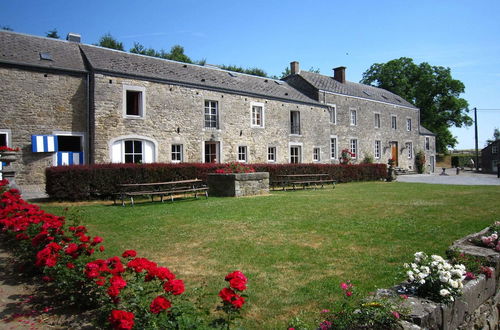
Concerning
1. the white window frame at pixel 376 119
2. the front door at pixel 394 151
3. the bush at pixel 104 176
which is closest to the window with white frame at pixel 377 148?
the white window frame at pixel 376 119

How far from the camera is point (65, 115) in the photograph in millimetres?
14875

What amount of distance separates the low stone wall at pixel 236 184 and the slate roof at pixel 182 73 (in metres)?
7.14

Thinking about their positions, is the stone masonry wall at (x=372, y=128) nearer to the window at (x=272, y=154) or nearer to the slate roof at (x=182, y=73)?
the slate roof at (x=182, y=73)

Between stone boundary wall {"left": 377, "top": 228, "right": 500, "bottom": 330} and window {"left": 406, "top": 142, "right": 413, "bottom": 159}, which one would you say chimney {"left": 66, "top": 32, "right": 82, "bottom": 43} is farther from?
window {"left": 406, "top": 142, "right": 413, "bottom": 159}

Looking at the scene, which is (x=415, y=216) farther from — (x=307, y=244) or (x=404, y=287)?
(x=404, y=287)

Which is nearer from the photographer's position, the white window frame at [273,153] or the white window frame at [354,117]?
the white window frame at [273,153]

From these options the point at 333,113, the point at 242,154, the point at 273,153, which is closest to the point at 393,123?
the point at 333,113

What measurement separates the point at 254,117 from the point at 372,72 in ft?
109

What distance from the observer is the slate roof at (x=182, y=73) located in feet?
53.1

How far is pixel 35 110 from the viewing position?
14211mm

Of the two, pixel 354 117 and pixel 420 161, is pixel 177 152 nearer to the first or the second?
pixel 354 117

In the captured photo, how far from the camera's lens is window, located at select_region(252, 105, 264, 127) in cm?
2086

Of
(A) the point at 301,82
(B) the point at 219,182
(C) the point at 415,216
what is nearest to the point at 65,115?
(B) the point at 219,182

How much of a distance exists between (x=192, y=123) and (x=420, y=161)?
2678 centimetres
